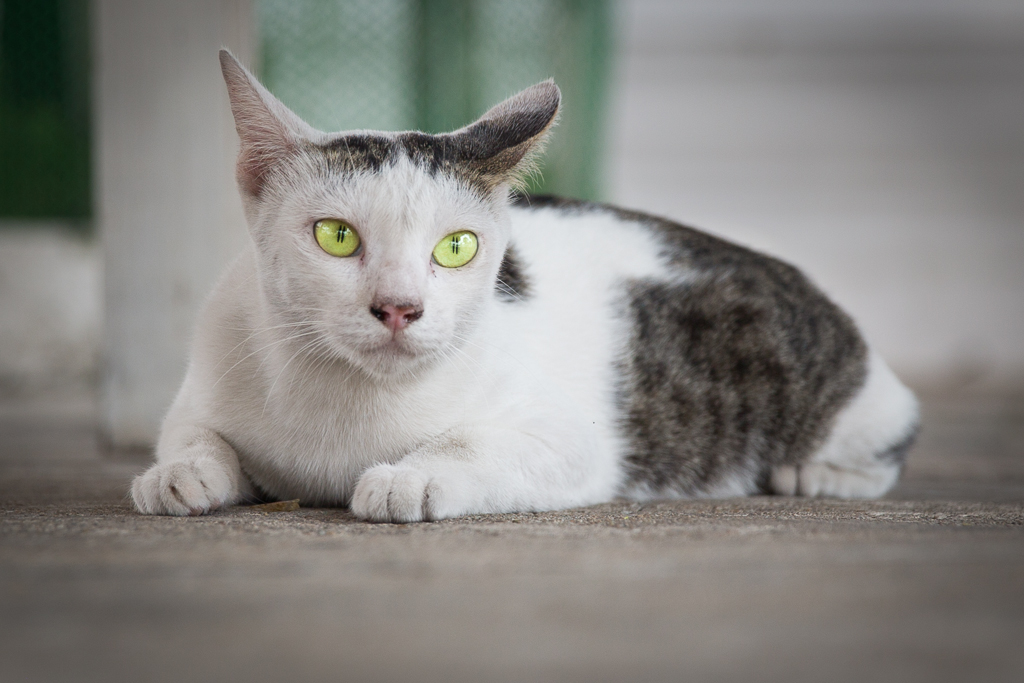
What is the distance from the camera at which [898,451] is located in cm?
194

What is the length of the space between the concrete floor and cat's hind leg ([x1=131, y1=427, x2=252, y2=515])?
36 millimetres

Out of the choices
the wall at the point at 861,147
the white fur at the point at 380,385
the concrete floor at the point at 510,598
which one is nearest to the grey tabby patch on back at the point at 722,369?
the white fur at the point at 380,385

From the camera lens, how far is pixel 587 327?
1.78 metres

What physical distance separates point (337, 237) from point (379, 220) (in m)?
0.08

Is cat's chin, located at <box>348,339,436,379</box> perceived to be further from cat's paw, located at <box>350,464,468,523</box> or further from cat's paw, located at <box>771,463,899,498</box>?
cat's paw, located at <box>771,463,899,498</box>

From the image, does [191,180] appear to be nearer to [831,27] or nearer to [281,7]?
[281,7]

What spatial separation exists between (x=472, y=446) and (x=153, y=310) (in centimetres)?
156

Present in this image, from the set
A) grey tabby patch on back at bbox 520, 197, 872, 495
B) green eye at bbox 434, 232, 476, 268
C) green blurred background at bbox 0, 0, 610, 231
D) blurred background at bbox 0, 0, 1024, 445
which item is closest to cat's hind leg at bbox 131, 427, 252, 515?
green eye at bbox 434, 232, 476, 268

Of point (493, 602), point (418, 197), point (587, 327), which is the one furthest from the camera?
point (587, 327)

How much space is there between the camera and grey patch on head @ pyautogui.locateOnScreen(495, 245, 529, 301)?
5.32 ft

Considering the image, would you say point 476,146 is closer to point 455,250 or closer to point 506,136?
point 506,136

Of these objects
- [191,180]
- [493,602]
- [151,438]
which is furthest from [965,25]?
[493,602]

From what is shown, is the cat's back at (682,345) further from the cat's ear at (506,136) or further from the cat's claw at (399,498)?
the cat's claw at (399,498)

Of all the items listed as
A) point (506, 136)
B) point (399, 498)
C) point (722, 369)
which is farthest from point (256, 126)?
point (722, 369)
